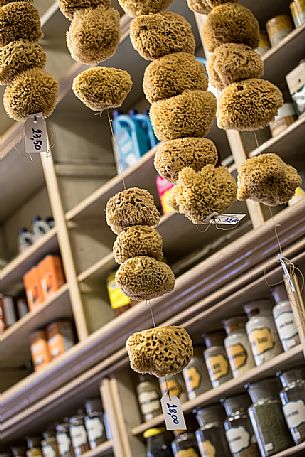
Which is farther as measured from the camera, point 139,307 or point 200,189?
point 139,307

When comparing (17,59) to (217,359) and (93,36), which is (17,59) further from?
(217,359)

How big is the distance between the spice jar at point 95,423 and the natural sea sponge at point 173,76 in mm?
1807

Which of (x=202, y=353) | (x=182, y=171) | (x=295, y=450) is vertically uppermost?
(x=202, y=353)

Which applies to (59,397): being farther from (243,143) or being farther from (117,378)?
(243,143)

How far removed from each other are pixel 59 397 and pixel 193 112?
1816mm

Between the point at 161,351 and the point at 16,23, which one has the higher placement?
the point at 16,23

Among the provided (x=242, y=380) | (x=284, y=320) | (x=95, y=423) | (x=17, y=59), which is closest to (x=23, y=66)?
(x=17, y=59)

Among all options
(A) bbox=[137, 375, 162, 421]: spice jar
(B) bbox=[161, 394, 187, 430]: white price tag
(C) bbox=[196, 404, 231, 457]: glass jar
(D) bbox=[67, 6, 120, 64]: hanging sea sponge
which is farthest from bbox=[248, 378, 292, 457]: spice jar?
(D) bbox=[67, 6, 120, 64]: hanging sea sponge

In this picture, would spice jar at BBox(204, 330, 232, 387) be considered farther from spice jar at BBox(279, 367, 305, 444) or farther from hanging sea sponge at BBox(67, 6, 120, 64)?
hanging sea sponge at BBox(67, 6, 120, 64)

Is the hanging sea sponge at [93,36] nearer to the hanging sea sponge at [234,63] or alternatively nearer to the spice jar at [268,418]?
the hanging sea sponge at [234,63]

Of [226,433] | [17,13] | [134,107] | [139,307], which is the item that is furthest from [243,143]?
[17,13]

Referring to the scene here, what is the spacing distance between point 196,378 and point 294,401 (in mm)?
367

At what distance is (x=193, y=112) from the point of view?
1002 millimetres

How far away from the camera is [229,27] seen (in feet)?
3.52
